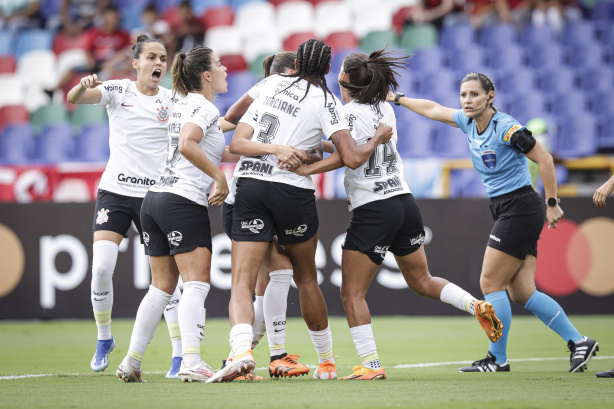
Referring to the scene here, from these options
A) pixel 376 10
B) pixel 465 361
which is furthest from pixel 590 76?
pixel 465 361

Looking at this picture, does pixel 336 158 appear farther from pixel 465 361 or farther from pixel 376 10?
pixel 376 10

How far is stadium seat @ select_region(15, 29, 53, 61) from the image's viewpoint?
18.2 m

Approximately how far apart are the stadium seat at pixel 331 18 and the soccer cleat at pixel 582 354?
450 inches

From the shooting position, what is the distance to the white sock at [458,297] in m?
5.82

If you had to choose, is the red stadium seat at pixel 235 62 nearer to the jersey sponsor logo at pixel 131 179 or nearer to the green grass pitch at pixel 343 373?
the green grass pitch at pixel 343 373

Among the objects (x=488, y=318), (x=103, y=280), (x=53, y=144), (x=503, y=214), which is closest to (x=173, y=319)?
(x=103, y=280)

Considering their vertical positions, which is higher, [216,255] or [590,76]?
[590,76]

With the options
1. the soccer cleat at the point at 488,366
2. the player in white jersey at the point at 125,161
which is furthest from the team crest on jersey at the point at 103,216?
the soccer cleat at the point at 488,366

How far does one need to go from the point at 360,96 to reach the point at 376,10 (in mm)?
11640

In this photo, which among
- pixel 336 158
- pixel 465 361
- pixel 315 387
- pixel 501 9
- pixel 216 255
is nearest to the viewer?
pixel 315 387

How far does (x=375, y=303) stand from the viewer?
10984mm

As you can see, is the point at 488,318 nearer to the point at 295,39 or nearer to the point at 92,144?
the point at 92,144

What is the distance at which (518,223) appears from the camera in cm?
637

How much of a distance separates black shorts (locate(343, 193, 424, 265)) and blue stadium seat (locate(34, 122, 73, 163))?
10.3m
